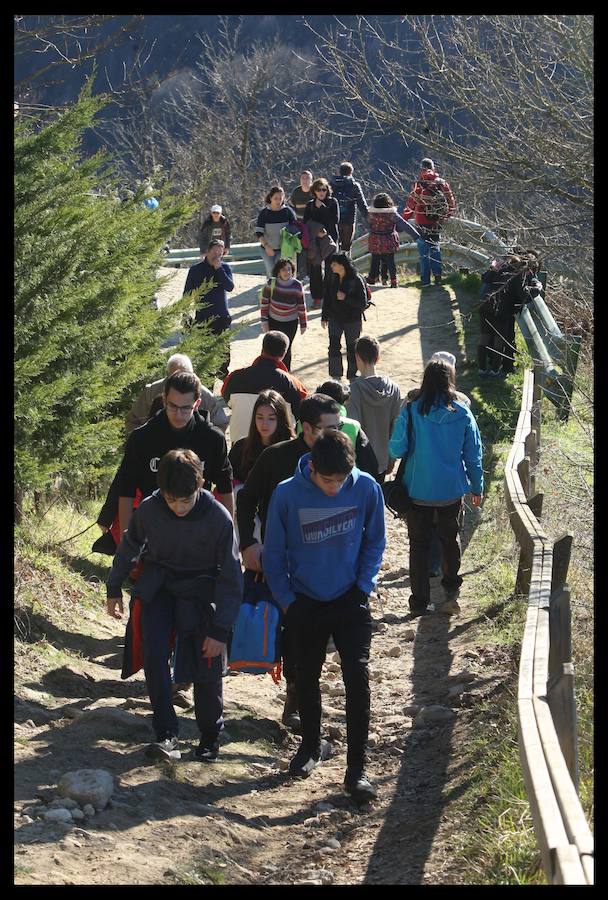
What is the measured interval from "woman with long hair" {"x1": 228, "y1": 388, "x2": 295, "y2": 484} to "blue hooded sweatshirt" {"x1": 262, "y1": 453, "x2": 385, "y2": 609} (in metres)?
1.06

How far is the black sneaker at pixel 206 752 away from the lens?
6133mm

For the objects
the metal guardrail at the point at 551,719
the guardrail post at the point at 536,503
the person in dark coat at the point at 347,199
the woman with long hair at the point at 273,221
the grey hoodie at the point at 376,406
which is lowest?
the metal guardrail at the point at 551,719

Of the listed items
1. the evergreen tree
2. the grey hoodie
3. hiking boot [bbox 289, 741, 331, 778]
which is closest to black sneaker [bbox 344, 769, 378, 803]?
hiking boot [bbox 289, 741, 331, 778]

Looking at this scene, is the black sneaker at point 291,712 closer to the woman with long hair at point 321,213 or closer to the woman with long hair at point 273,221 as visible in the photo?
the woman with long hair at point 273,221

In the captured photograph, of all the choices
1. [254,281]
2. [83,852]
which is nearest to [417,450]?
[83,852]

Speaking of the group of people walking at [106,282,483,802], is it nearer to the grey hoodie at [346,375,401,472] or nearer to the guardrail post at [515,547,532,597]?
the guardrail post at [515,547,532,597]

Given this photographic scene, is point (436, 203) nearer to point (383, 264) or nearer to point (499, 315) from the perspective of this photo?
point (499, 315)

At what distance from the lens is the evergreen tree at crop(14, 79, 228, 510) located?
8.22 meters

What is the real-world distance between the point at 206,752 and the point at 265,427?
6.08 ft

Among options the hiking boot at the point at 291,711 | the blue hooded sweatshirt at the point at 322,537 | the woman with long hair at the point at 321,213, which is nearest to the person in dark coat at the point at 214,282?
the woman with long hair at the point at 321,213

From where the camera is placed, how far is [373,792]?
5863 millimetres

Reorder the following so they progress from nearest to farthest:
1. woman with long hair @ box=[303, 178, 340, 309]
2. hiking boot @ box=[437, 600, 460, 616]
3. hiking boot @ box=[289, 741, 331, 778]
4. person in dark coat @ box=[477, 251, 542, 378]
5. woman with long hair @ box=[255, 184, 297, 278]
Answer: hiking boot @ box=[289, 741, 331, 778] → hiking boot @ box=[437, 600, 460, 616] → person in dark coat @ box=[477, 251, 542, 378] → woman with long hair @ box=[255, 184, 297, 278] → woman with long hair @ box=[303, 178, 340, 309]

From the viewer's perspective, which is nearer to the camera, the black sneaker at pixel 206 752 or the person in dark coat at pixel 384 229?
the black sneaker at pixel 206 752

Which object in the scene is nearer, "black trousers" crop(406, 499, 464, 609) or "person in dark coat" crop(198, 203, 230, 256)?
"black trousers" crop(406, 499, 464, 609)
